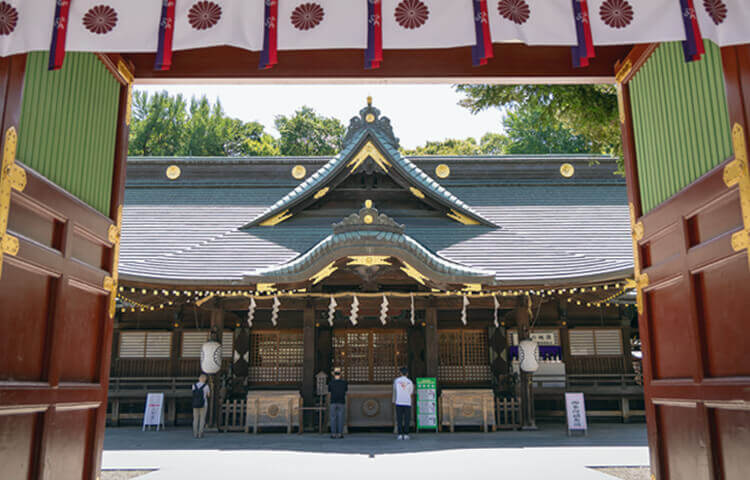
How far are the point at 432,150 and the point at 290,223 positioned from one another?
2535cm

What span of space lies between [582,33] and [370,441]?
897cm

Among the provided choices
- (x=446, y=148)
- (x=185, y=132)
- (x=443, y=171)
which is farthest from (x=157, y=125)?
(x=443, y=171)

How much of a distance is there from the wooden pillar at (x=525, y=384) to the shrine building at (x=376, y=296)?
0.11 feet

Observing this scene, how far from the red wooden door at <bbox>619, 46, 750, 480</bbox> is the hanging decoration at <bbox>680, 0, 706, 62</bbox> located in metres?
0.28

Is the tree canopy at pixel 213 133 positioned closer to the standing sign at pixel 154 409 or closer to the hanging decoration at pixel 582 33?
the standing sign at pixel 154 409

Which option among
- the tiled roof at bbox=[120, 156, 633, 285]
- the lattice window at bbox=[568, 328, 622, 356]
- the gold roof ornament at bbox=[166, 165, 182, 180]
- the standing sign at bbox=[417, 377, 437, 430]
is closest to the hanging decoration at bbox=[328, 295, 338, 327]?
the tiled roof at bbox=[120, 156, 633, 285]

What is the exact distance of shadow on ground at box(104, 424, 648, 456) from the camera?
10500mm

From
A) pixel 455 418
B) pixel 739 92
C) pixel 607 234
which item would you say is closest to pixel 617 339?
pixel 607 234

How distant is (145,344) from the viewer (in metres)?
15.3

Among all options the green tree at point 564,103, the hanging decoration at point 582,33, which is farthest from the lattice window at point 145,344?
the hanging decoration at point 582,33

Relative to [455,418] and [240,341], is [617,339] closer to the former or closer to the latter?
[455,418]

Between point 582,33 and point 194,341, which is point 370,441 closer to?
point 194,341

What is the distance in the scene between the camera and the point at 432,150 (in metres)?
39.3

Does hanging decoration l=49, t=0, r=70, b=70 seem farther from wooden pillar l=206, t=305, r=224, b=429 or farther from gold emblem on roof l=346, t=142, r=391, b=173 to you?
gold emblem on roof l=346, t=142, r=391, b=173
